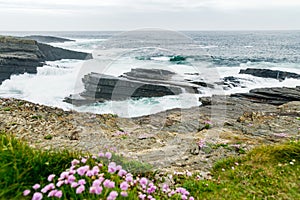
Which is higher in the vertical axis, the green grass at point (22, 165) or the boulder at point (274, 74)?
the green grass at point (22, 165)

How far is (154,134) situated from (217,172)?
490cm

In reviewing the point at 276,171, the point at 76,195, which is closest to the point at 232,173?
the point at 276,171

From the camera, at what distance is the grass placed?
9.21ft

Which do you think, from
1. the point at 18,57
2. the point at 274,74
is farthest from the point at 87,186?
the point at 18,57

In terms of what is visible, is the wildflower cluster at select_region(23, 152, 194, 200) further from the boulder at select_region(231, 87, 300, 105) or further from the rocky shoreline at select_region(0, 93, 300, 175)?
the boulder at select_region(231, 87, 300, 105)

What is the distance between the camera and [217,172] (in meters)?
5.13

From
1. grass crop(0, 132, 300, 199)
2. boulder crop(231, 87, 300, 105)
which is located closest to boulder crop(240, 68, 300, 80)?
boulder crop(231, 87, 300, 105)

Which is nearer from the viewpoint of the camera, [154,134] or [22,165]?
[22,165]

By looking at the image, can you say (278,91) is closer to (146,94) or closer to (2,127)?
(146,94)

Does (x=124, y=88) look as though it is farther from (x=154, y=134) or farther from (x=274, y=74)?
(x=274, y=74)

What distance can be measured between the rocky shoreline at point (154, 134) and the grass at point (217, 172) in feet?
2.21

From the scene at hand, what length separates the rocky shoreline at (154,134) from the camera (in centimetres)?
661

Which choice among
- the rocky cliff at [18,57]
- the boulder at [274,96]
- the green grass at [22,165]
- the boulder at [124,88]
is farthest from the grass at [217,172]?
the rocky cliff at [18,57]

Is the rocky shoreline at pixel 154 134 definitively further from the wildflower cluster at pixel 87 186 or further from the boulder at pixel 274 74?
the boulder at pixel 274 74
